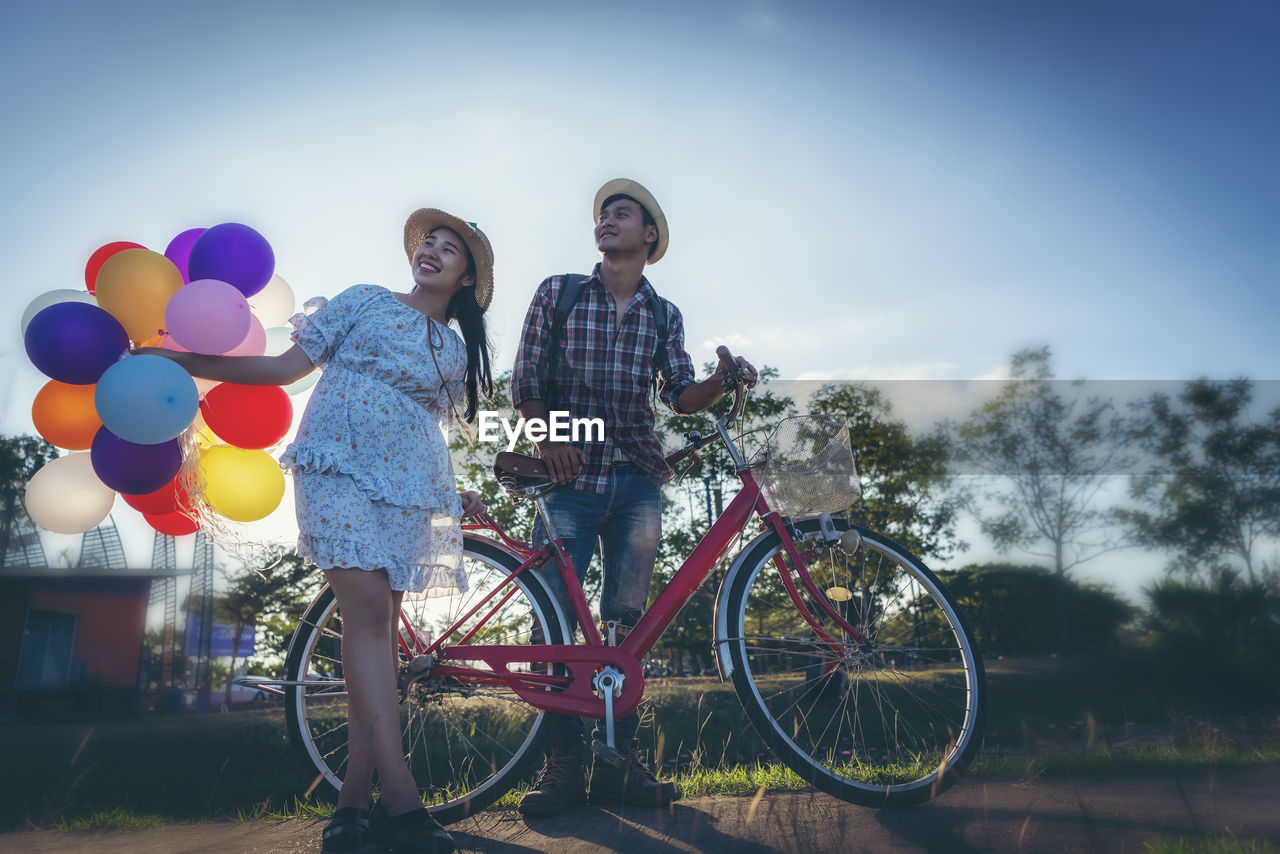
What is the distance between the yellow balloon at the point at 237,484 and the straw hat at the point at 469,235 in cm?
100

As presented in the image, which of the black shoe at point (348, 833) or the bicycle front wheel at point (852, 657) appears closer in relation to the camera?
the black shoe at point (348, 833)

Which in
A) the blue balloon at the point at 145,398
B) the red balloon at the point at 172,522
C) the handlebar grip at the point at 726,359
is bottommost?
the red balloon at the point at 172,522

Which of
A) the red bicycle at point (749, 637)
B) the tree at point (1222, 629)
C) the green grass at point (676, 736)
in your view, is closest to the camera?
the red bicycle at point (749, 637)

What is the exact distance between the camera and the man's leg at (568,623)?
2.23 metres

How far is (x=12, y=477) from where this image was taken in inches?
383

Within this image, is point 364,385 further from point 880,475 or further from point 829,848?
point 880,475

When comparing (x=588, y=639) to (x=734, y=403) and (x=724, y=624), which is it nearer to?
(x=724, y=624)

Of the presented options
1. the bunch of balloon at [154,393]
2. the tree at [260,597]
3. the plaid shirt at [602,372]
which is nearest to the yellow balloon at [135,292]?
the bunch of balloon at [154,393]

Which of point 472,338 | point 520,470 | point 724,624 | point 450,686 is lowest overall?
point 450,686

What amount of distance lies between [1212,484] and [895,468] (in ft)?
18.2

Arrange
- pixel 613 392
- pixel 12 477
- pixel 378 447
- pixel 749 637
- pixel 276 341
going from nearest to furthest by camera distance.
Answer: pixel 378 447 < pixel 749 637 < pixel 613 392 < pixel 276 341 < pixel 12 477

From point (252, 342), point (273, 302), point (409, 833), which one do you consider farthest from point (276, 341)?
point (409, 833)

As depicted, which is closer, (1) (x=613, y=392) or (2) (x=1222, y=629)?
A: (1) (x=613, y=392)

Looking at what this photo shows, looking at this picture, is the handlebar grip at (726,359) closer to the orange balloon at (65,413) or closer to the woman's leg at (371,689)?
the woman's leg at (371,689)
